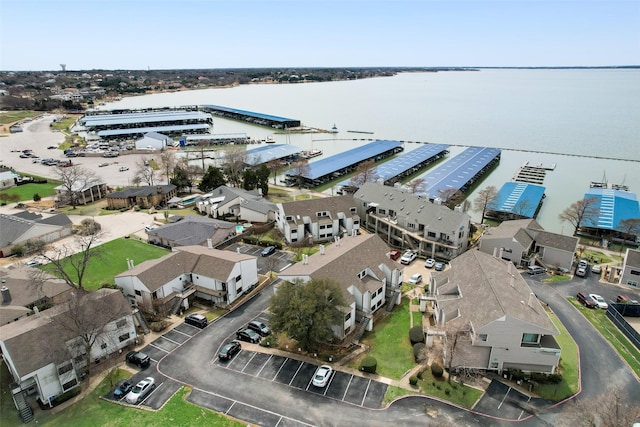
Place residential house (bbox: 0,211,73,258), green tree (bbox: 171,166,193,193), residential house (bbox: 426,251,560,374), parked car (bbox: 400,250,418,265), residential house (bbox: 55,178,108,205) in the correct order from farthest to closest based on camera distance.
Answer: green tree (bbox: 171,166,193,193), residential house (bbox: 55,178,108,205), residential house (bbox: 0,211,73,258), parked car (bbox: 400,250,418,265), residential house (bbox: 426,251,560,374)

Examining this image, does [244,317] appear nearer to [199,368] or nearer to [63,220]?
[199,368]

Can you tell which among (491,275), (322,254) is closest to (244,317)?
(322,254)

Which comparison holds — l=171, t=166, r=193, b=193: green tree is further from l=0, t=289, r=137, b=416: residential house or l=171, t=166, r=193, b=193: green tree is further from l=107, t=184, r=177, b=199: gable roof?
l=0, t=289, r=137, b=416: residential house

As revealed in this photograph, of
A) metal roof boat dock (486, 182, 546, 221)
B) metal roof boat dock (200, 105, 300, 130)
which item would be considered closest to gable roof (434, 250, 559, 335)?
metal roof boat dock (486, 182, 546, 221)

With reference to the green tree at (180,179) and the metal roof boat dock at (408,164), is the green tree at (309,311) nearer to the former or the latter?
the metal roof boat dock at (408,164)

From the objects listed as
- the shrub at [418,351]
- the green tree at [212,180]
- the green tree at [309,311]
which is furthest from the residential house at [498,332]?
the green tree at [212,180]

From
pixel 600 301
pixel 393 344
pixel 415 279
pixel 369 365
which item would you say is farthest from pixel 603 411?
pixel 415 279

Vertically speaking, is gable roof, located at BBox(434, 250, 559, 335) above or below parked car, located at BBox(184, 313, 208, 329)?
above
